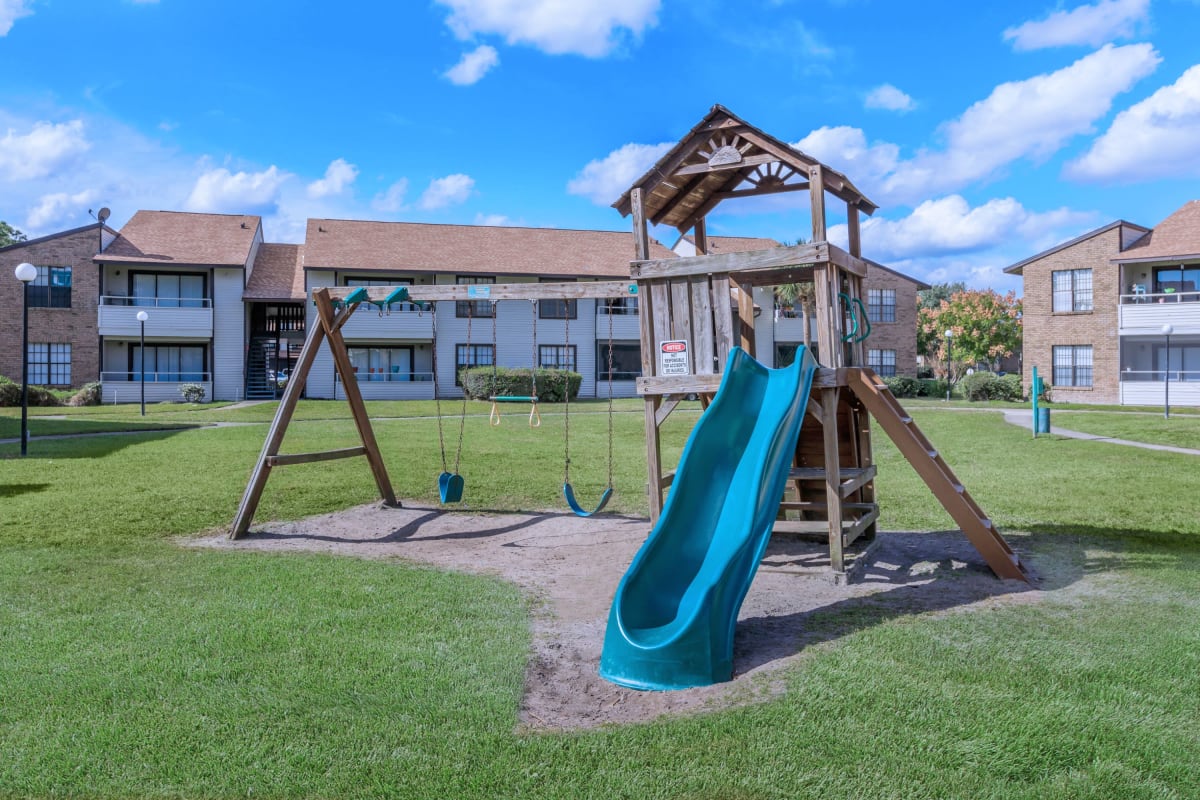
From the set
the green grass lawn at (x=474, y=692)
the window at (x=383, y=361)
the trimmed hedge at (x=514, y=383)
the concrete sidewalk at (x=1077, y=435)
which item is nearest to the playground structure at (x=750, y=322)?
the green grass lawn at (x=474, y=692)

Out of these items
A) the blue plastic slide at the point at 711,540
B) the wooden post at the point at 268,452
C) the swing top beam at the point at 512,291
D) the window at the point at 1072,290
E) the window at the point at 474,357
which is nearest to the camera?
the blue plastic slide at the point at 711,540

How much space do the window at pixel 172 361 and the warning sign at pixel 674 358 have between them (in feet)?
118

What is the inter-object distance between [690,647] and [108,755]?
10.2 feet

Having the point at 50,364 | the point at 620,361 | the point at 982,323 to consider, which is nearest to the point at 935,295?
the point at 982,323

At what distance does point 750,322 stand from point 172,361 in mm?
37490

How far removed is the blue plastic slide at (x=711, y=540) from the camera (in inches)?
208

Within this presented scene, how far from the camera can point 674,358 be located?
8703mm

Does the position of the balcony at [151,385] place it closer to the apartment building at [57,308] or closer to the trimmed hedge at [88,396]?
the trimmed hedge at [88,396]

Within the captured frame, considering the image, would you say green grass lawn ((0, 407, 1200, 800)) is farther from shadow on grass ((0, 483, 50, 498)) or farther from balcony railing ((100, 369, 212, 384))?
balcony railing ((100, 369, 212, 384))

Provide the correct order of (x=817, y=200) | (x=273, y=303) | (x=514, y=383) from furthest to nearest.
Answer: (x=273, y=303), (x=514, y=383), (x=817, y=200)

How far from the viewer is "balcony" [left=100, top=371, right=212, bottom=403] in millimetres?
37875

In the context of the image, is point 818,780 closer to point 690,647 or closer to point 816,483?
point 690,647

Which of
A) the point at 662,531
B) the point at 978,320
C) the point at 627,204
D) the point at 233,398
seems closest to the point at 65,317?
the point at 233,398

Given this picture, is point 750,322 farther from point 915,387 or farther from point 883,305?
point 883,305
